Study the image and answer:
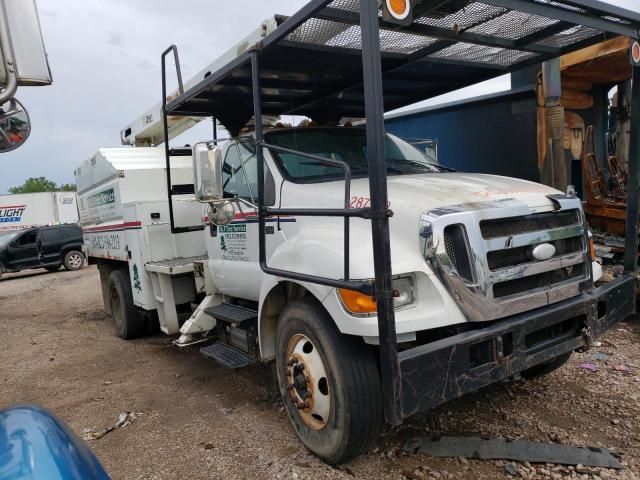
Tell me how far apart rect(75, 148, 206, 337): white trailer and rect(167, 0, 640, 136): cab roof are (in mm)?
1189

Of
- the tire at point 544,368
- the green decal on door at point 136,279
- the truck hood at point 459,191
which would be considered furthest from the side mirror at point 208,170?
the tire at point 544,368

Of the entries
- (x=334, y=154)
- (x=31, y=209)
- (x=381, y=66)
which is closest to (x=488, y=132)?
(x=334, y=154)

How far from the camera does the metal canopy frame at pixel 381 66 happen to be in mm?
2363

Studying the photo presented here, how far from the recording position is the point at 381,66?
321 cm

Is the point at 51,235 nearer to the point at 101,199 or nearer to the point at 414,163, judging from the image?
the point at 101,199

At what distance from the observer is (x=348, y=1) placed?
2.74 meters

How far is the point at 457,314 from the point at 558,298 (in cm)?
80

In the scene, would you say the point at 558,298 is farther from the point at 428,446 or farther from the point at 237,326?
the point at 237,326

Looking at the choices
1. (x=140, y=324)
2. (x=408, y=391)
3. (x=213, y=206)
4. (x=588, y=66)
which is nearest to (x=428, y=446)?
(x=408, y=391)

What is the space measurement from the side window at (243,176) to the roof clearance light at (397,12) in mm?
1647

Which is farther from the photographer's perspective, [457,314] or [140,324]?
[140,324]

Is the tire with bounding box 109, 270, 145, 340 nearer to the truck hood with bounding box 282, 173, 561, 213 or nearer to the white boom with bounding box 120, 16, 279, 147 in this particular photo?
the white boom with bounding box 120, 16, 279, 147

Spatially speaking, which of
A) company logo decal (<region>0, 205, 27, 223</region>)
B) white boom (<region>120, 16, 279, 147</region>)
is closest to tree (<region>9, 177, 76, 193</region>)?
company logo decal (<region>0, 205, 27, 223</region>)

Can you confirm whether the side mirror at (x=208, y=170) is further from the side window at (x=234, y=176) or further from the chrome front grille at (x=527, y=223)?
the chrome front grille at (x=527, y=223)
